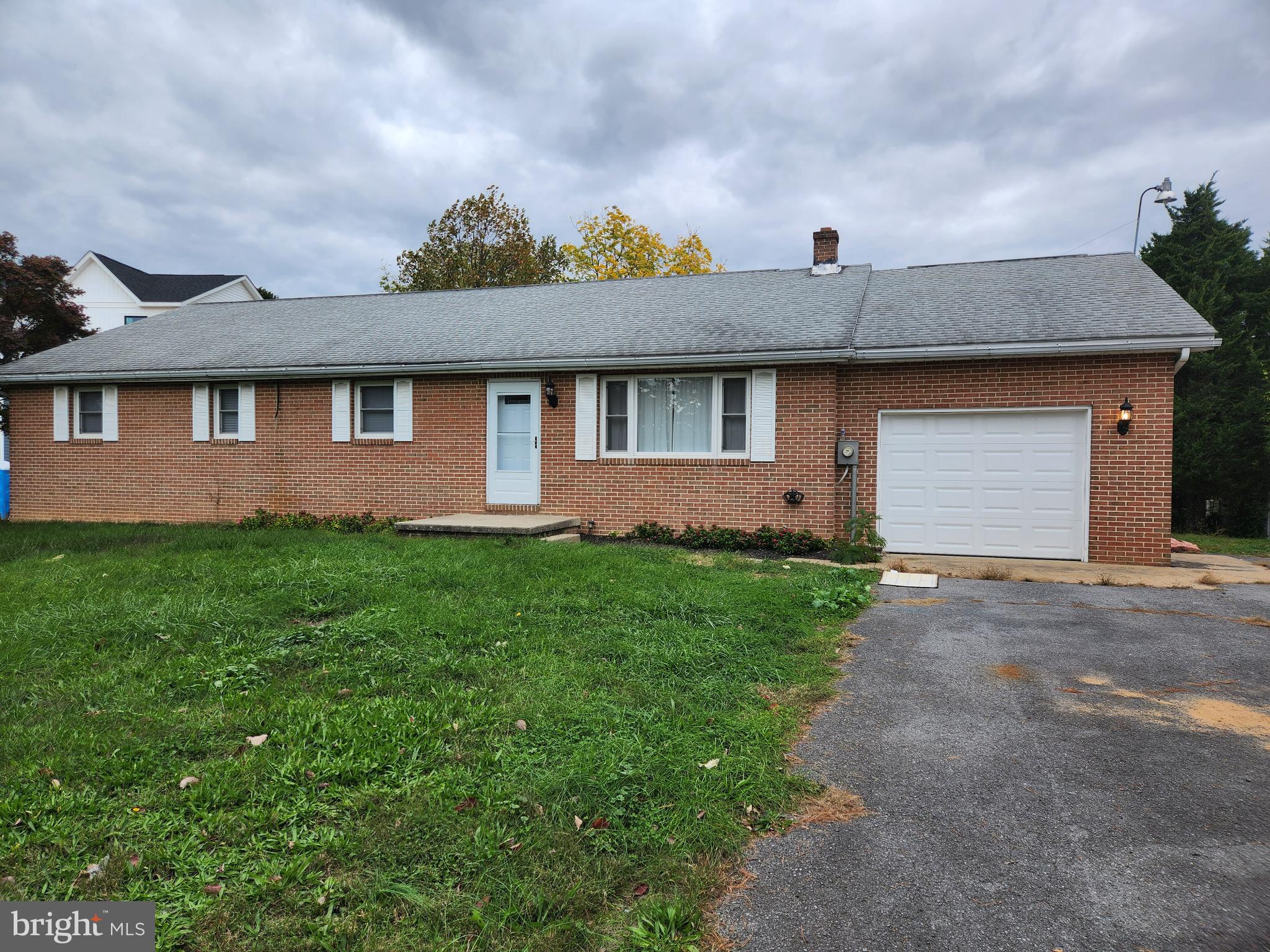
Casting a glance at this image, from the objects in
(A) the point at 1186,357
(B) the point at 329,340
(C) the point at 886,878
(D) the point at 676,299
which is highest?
(D) the point at 676,299

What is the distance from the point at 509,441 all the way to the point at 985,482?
23.5ft

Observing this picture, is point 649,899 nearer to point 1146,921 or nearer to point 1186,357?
point 1146,921

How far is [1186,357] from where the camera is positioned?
872cm

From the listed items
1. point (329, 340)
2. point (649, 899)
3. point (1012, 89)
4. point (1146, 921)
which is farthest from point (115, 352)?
point (1012, 89)

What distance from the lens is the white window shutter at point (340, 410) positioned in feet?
38.5

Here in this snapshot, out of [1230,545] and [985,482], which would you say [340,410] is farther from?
[1230,545]

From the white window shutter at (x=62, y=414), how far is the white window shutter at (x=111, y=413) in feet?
2.59

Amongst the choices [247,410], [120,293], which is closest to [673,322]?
[247,410]

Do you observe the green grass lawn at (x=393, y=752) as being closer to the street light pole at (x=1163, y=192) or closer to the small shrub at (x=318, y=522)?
the small shrub at (x=318, y=522)

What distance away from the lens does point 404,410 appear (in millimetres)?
11492

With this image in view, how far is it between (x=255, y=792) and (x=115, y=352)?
1442 cm

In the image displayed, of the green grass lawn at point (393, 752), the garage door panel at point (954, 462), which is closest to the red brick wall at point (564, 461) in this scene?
the garage door panel at point (954, 462)

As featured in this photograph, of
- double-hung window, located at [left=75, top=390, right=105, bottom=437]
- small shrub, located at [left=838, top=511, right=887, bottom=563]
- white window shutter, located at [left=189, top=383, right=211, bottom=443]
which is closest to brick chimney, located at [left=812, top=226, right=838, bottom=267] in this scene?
small shrub, located at [left=838, top=511, right=887, bottom=563]

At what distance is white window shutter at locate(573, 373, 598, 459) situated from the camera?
35.1 feet
